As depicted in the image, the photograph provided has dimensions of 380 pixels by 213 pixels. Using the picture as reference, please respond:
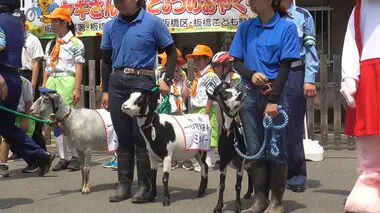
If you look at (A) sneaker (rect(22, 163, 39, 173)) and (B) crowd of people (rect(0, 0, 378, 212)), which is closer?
(B) crowd of people (rect(0, 0, 378, 212))

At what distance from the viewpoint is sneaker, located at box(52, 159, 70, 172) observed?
7988 mm

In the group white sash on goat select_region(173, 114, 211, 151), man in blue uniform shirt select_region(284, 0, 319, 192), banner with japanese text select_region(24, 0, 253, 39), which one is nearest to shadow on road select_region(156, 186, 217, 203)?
white sash on goat select_region(173, 114, 211, 151)

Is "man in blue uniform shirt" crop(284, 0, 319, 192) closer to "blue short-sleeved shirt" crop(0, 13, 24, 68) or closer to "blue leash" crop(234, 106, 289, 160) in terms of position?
"blue leash" crop(234, 106, 289, 160)

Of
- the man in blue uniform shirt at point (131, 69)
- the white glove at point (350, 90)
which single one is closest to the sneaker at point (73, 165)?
the man in blue uniform shirt at point (131, 69)

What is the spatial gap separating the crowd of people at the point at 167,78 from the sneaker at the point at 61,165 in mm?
13

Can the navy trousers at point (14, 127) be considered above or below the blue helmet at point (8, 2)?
below

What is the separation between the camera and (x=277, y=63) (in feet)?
16.7

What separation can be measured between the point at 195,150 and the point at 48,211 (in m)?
1.55

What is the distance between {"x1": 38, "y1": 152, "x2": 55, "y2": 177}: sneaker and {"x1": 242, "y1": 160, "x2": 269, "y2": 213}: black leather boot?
3.10 meters

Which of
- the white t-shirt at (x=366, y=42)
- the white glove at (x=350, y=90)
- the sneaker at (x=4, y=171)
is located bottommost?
the sneaker at (x=4, y=171)

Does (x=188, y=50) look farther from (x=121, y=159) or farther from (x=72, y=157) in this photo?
(x=121, y=159)

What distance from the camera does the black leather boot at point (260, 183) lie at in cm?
520

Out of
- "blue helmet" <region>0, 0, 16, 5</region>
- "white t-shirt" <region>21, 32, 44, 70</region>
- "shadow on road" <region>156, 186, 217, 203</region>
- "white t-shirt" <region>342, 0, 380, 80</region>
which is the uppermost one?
"blue helmet" <region>0, 0, 16, 5</region>

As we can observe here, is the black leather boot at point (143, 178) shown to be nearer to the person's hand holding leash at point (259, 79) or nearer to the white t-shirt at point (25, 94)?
the person's hand holding leash at point (259, 79)
